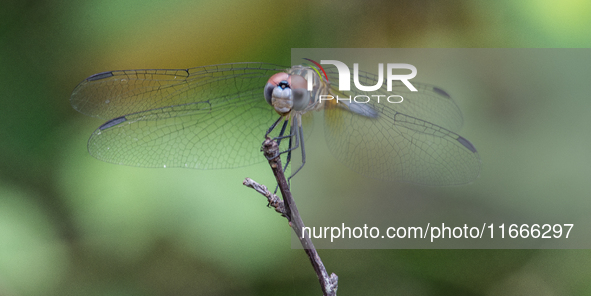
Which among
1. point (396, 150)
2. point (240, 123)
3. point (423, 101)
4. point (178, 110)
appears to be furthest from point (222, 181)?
point (423, 101)

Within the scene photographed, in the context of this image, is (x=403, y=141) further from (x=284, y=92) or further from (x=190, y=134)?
(x=190, y=134)

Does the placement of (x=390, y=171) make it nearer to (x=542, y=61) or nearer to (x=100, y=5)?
(x=542, y=61)

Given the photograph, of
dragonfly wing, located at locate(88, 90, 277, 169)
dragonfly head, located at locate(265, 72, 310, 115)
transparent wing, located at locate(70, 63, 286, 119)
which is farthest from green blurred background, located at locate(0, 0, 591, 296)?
dragonfly head, located at locate(265, 72, 310, 115)

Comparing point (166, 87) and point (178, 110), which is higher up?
point (166, 87)

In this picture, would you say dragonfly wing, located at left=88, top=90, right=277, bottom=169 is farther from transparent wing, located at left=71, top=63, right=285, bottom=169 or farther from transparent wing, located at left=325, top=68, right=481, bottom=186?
transparent wing, located at left=325, top=68, right=481, bottom=186

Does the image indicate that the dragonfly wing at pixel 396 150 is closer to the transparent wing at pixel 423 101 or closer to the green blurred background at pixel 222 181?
the transparent wing at pixel 423 101

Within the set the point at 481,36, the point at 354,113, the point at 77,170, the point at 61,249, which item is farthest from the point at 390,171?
the point at 61,249

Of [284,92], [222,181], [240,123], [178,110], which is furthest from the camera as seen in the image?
[222,181]
